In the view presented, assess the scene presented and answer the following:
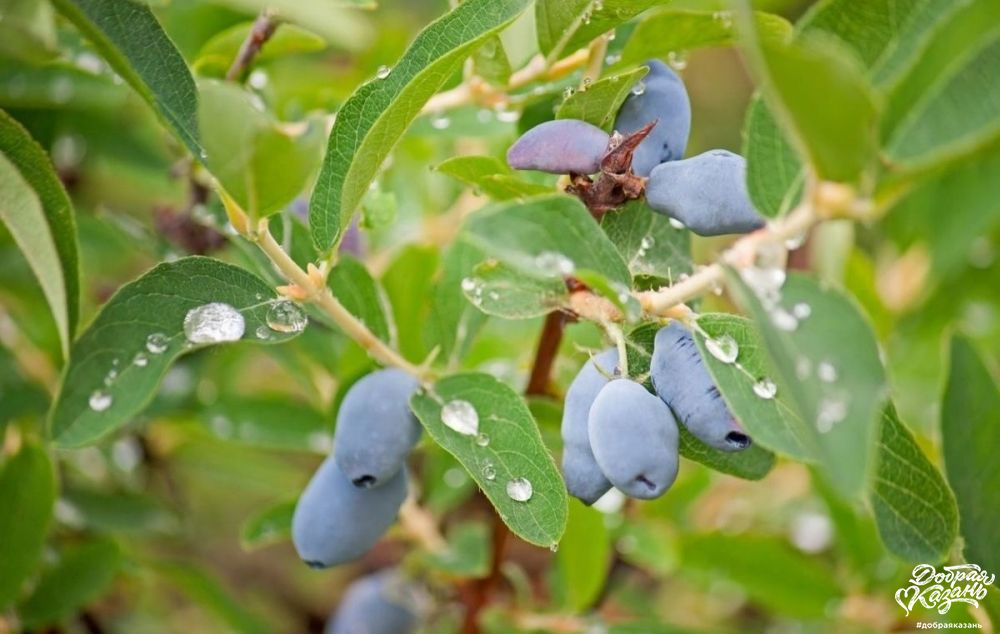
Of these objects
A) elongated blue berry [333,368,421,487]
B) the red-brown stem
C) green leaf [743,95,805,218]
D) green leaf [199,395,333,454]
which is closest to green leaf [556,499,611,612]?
the red-brown stem

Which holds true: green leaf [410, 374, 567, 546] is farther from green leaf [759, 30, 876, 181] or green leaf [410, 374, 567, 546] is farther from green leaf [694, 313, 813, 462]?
green leaf [759, 30, 876, 181]

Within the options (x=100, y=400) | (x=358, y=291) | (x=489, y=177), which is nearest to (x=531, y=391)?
(x=358, y=291)

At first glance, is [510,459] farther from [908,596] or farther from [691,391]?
[908,596]

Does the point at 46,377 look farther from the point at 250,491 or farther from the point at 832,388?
the point at 832,388

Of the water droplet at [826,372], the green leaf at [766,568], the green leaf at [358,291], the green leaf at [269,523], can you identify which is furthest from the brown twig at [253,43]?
the green leaf at [766,568]

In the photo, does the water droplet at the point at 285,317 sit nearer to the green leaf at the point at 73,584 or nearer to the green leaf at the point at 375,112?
the green leaf at the point at 375,112
